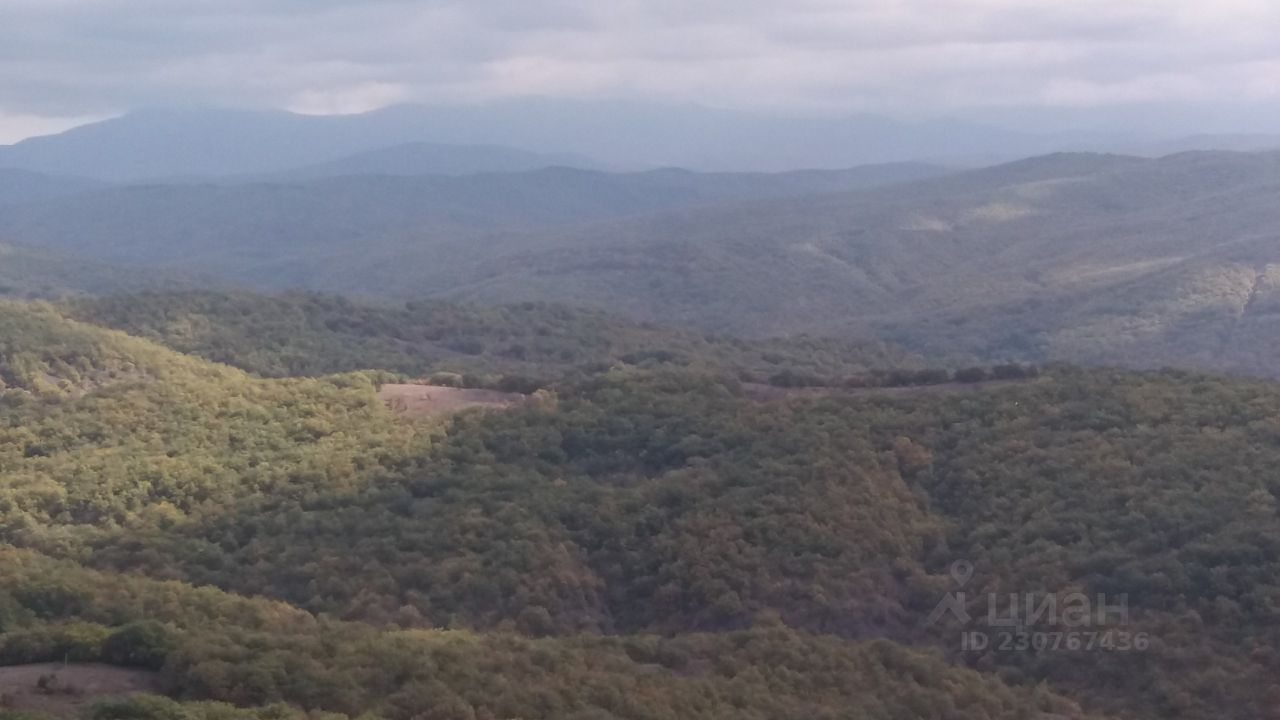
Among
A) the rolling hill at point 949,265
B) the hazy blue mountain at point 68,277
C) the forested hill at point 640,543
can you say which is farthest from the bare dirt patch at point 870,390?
the hazy blue mountain at point 68,277

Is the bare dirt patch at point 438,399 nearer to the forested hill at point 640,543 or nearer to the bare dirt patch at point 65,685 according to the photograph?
the forested hill at point 640,543

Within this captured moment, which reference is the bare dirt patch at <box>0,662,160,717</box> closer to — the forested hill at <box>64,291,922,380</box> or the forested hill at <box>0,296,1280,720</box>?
the forested hill at <box>0,296,1280,720</box>

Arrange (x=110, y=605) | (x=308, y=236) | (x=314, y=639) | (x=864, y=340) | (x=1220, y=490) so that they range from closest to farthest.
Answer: (x=314, y=639)
(x=110, y=605)
(x=1220, y=490)
(x=864, y=340)
(x=308, y=236)

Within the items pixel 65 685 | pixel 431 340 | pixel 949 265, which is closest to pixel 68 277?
pixel 431 340

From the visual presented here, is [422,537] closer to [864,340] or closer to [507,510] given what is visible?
[507,510]

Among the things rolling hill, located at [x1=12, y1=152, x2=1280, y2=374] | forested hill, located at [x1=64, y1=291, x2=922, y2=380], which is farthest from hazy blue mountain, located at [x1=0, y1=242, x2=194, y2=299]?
forested hill, located at [x1=64, y1=291, x2=922, y2=380]

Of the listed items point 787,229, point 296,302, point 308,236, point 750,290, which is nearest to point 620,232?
point 787,229
